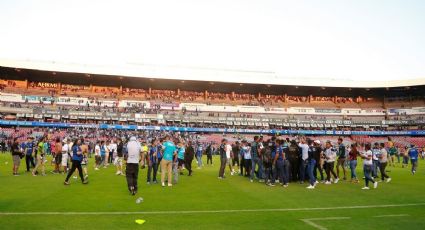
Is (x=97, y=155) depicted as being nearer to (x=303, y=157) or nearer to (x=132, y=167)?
(x=132, y=167)

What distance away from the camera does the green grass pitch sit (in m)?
7.88

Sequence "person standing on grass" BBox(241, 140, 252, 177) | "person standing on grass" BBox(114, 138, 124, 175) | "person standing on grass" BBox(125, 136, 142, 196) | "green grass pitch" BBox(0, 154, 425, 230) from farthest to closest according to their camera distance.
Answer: "person standing on grass" BBox(114, 138, 124, 175) → "person standing on grass" BBox(241, 140, 252, 177) → "person standing on grass" BBox(125, 136, 142, 196) → "green grass pitch" BBox(0, 154, 425, 230)

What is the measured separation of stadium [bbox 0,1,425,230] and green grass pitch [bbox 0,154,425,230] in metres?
0.06

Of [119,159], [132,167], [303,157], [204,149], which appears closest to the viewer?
[132,167]

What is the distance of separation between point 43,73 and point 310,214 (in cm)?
6140

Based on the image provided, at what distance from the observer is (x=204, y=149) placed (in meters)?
47.2

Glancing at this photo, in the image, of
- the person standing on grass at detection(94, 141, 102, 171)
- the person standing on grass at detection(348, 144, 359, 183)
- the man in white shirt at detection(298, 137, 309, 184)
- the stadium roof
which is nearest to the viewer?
the man in white shirt at detection(298, 137, 309, 184)

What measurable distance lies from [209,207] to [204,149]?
37.3 metres

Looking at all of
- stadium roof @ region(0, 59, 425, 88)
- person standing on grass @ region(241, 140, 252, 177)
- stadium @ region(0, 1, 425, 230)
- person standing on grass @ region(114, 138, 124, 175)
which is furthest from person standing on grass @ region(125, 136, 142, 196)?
stadium roof @ region(0, 59, 425, 88)

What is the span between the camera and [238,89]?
224 ft

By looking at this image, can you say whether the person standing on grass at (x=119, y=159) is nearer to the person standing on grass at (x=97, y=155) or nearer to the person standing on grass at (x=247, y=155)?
the person standing on grass at (x=97, y=155)

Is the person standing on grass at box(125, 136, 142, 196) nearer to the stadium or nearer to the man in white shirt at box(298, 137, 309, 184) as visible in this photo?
the stadium

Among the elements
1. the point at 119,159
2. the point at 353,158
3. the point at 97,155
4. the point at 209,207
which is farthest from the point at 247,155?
the point at 97,155

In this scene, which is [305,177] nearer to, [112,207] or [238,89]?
[112,207]
